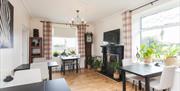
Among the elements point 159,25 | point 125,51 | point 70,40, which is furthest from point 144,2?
point 70,40

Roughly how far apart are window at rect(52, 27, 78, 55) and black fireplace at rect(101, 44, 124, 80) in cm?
184

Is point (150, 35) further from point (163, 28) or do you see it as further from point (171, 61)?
point (171, 61)

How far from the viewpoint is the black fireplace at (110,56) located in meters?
3.99

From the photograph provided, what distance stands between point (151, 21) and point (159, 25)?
1.01 feet

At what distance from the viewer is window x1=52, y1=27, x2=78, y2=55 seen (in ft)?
18.4

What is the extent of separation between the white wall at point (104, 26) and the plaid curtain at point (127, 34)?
1.20ft

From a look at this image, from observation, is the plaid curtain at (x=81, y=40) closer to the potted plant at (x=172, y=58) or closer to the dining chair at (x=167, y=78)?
the potted plant at (x=172, y=58)

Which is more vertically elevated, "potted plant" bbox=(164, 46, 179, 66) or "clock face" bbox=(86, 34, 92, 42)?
"clock face" bbox=(86, 34, 92, 42)

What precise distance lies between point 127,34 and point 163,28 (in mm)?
986

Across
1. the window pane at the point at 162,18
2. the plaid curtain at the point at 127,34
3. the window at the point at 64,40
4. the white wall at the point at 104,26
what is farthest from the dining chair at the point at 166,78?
the window at the point at 64,40

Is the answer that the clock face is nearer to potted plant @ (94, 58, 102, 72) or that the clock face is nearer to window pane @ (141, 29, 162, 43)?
potted plant @ (94, 58, 102, 72)

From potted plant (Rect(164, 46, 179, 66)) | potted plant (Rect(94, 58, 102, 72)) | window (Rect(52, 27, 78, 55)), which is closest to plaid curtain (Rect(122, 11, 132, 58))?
potted plant (Rect(164, 46, 179, 66))

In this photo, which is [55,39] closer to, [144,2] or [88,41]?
[88,41]

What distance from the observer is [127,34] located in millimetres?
3664
